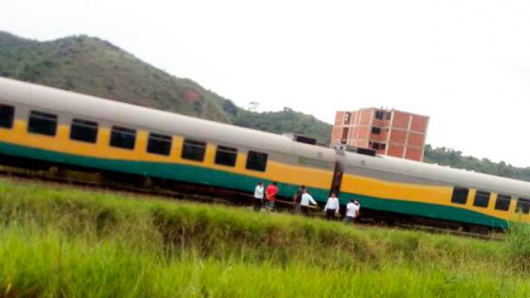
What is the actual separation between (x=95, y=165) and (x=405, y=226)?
1198cm

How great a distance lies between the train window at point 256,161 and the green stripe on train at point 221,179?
15.2 inches

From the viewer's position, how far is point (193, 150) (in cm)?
1639

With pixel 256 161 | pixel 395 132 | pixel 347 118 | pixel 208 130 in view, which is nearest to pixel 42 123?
pixel 208 130

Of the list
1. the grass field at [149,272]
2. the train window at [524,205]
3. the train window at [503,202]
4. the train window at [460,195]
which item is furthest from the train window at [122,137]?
the train window at [524,205]

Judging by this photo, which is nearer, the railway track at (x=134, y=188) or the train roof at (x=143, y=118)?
the train roof at (x=143, y=118)

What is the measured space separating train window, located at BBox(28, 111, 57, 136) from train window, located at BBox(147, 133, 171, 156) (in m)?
2.85

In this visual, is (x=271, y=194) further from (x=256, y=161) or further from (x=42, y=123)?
(x=42, y=123)

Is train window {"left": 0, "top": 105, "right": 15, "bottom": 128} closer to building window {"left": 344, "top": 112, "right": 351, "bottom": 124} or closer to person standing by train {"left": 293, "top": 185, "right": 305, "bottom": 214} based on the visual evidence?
person standing by train {"left": 293, "top": 185, "right": 305, "bottom": 214}

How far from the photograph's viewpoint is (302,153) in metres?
18.0

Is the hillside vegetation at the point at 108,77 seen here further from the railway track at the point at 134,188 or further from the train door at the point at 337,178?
the train door at the point at 337,178

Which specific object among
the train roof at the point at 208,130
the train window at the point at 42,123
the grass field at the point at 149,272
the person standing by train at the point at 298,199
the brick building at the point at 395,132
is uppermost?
the brick building at the point at 395,132

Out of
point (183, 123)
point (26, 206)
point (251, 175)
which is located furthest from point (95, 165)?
point (26, 206)

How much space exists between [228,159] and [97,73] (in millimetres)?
44814

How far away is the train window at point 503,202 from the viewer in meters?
21.1
